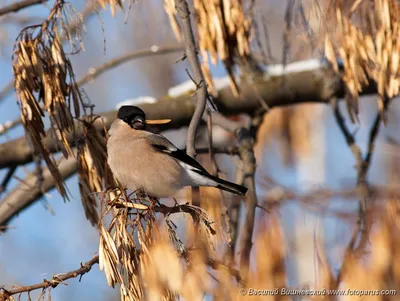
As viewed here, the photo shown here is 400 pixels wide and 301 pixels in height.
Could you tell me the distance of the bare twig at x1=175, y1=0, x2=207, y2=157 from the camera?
2861 millimetres

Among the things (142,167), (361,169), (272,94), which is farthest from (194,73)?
(272,94)

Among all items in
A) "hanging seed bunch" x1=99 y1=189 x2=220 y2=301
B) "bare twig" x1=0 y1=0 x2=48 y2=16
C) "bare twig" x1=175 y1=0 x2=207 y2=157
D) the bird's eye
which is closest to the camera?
"hanging seed bunch" x1=99 y1=189 x2=220 y2=301

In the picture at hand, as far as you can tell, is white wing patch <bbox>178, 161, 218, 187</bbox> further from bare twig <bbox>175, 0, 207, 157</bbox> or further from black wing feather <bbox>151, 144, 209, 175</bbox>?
bare twig <bbox>175, 0, 207, 157</bbox>

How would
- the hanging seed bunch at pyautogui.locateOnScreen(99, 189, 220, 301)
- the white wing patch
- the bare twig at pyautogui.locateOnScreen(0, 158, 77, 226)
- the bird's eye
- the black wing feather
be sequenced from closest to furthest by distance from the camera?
the hanging seed bunch at pyautogui.locateOnScreen(99, 189, 220, 301) < the black wing feather < the white wing patch < the bird's eye < the bare twig at pyautogui.locateOnScreen(0, 158, 77, 226)

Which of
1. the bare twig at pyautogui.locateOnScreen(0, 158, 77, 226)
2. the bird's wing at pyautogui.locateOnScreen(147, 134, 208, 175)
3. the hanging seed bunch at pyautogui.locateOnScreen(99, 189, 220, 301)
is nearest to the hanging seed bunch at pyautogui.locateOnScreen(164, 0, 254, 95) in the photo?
the bird's wing at pyautogui.locateOnScreen(147, 134, 208, 175)

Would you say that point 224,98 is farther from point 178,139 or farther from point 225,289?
point 178,139

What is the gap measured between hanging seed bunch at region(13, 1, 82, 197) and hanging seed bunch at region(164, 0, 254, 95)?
55cm

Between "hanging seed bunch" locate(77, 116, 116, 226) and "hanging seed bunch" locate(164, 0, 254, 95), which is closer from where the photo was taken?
"hanging seed bunch" locate(164, 0, 254, 95)

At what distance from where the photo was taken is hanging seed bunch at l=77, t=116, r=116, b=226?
11.8ft

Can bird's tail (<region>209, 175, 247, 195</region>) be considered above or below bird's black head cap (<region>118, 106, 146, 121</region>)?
below

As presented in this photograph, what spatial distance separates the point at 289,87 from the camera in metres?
4.59

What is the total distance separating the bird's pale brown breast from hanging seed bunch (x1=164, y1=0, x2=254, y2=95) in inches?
17.9

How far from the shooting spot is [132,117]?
377 centimetres

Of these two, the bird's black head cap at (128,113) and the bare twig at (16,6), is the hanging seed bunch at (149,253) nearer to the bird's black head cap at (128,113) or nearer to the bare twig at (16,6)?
the bird's black head cap at (128,113)
